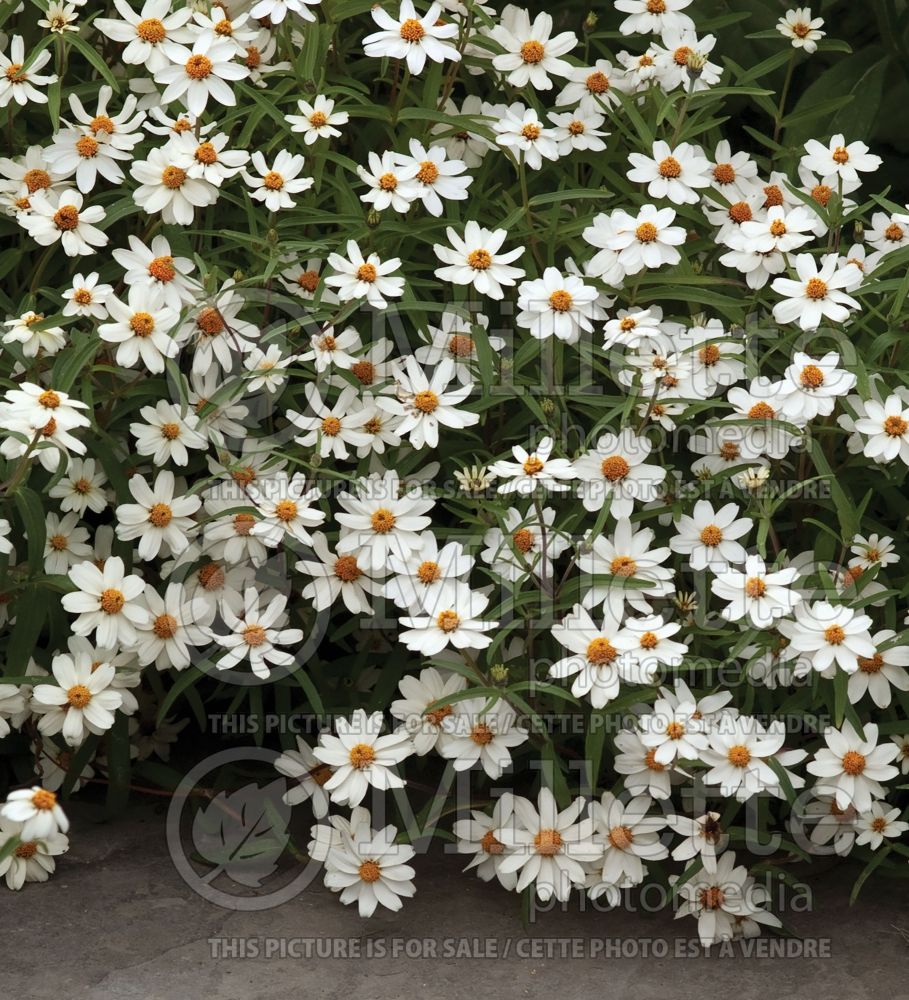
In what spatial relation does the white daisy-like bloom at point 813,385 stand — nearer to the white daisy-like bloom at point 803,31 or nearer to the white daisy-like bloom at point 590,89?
the white daisy-like bloom at point 590,89

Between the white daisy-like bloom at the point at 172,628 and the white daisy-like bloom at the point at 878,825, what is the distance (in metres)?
0.97

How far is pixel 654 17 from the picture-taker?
248 cm

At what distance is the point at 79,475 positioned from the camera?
2.19 m

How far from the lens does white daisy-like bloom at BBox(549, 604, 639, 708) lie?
1.96 metres

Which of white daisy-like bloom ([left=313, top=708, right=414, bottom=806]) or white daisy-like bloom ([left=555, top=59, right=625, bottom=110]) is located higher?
white daisy-like bloom ([left=555, top=59, right=625, bottom=110])

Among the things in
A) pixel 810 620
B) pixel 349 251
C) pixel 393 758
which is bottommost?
pixel 393 758

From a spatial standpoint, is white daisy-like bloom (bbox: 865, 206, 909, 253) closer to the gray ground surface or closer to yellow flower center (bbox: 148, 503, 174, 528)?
the gray ground surface

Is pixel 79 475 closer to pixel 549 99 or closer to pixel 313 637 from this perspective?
pixel 313 637

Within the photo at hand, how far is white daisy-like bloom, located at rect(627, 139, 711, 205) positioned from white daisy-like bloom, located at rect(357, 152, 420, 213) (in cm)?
35

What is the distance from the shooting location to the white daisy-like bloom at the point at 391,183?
2197 mm

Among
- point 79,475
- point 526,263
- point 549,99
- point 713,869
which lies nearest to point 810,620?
point 713,869

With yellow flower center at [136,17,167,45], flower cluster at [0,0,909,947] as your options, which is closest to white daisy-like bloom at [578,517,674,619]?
flower cluster at [0,0,909,947]

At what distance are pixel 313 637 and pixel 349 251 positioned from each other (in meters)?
0.57
